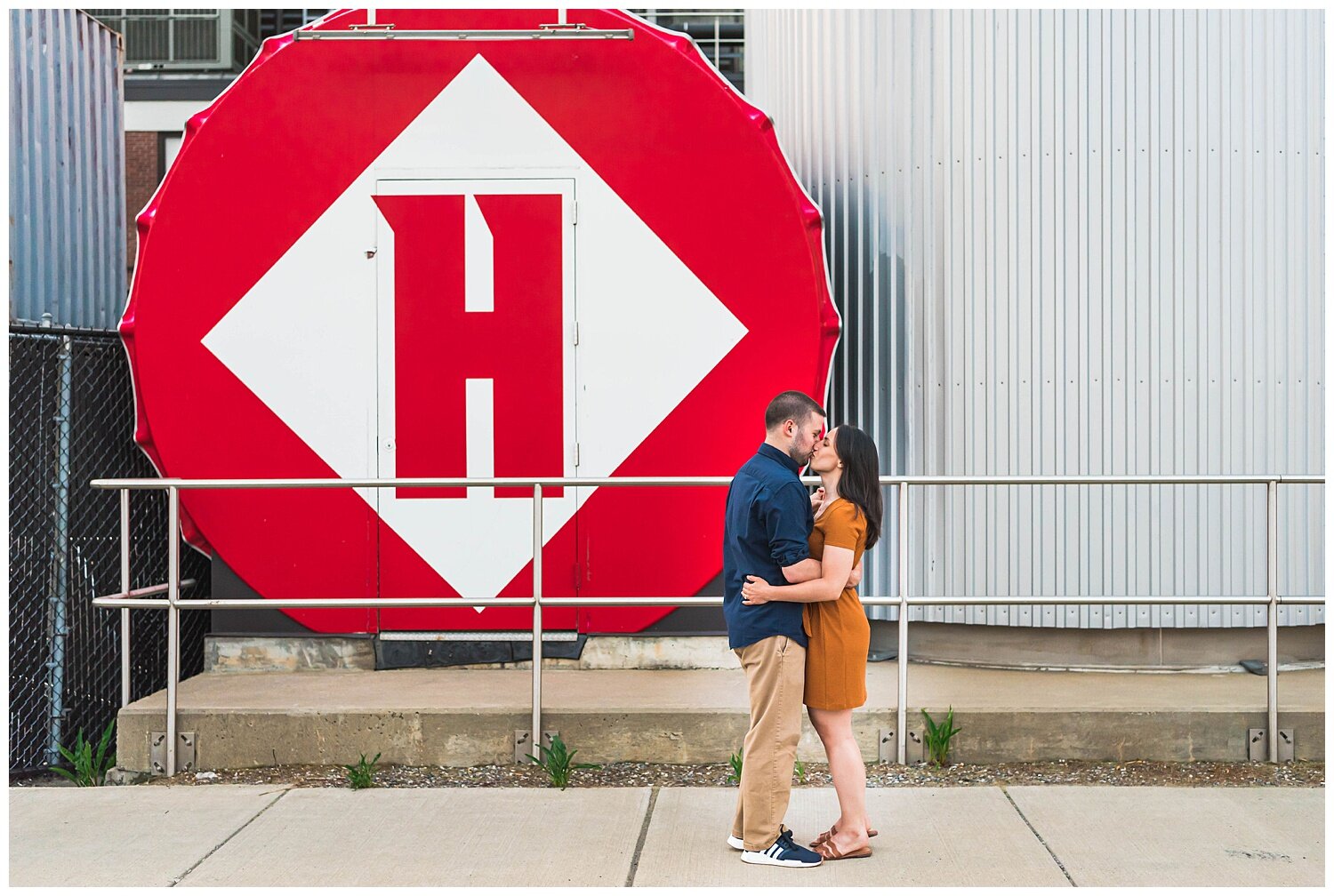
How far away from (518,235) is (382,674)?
234cm

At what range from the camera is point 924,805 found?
5.38 meters

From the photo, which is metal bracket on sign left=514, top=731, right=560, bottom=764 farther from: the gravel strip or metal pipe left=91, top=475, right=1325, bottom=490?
metal pipe left=91, top=475, right=1325, bottom=490

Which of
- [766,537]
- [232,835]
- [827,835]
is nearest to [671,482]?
[766,537]

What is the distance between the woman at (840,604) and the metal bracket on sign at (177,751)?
9.71ft

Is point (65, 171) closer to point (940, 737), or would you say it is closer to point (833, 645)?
point (833, 645)

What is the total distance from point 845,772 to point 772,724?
32 cm

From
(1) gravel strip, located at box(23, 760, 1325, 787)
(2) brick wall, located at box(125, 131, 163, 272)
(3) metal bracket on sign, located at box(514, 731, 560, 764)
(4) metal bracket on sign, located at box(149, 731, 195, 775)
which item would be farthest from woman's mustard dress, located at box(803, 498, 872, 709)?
(2) brick wall, located at box(125, 131, 163, 272)

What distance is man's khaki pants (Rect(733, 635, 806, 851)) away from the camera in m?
4.54

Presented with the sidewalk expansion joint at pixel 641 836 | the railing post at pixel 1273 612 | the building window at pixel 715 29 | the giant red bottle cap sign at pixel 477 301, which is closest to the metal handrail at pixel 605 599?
the railing post at pixel 1273 612

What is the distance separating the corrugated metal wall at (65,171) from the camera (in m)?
7.25

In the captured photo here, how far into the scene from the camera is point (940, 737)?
19.5 ft

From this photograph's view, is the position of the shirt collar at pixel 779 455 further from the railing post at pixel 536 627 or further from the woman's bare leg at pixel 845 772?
the railing post at pixel 536 627

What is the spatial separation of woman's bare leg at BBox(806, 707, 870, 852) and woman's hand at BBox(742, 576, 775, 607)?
17.8 inches

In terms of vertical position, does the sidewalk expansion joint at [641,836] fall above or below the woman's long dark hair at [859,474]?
below
